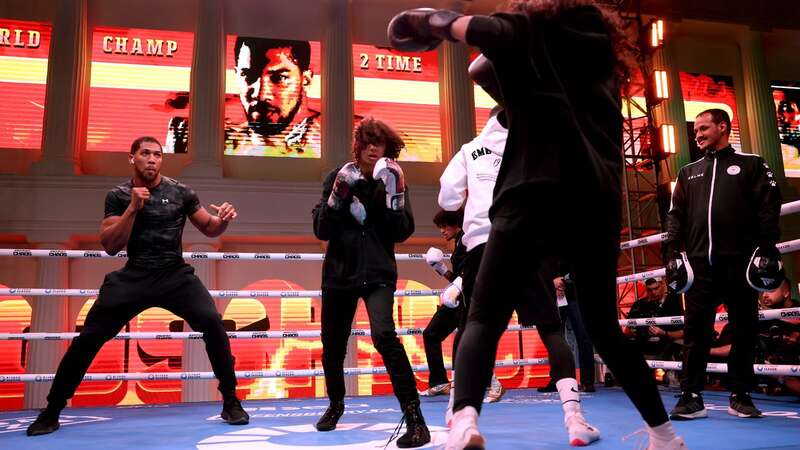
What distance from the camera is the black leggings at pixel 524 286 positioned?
58.7 inches

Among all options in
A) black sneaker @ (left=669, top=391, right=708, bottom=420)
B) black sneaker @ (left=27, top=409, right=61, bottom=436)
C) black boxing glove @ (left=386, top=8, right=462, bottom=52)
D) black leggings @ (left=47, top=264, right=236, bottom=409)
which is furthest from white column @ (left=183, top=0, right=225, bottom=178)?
black boxing glove @ (left=386, top=8, right=462, bottom=52)

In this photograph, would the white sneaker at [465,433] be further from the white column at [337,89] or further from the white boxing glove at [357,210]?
the white column at [337,89]

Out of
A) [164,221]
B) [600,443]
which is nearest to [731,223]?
[600,443]

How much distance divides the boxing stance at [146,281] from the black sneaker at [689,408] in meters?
A: 2.16

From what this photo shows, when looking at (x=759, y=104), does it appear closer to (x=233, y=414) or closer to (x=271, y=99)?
(x=271, y=99)

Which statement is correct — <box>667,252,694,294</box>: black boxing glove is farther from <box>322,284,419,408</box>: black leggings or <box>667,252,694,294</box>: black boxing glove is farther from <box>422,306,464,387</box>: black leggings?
<box>422,306,464,387</box>: black leggings

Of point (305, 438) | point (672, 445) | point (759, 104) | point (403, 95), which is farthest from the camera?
point (759, 104)

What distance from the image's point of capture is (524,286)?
5.18 ft

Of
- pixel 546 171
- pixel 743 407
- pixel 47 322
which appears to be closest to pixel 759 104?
pixel 743 407

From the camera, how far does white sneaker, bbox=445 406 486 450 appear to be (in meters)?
1.36

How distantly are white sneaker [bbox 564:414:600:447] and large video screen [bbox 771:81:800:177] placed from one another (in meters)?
11.3

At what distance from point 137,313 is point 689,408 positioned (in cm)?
280

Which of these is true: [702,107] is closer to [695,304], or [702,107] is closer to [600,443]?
[695,304]

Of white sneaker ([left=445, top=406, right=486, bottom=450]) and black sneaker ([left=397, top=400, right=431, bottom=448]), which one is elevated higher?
white sneaker ([left=445, top=406, right=486, bottom=450])
